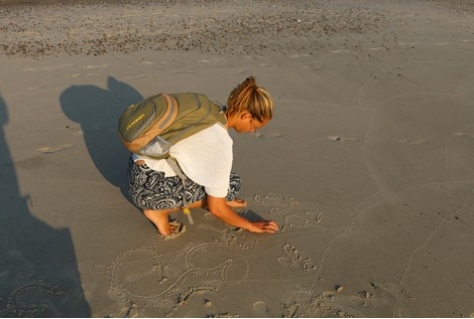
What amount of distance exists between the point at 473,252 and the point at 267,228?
1375 millimetres

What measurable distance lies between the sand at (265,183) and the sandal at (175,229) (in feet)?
0.14

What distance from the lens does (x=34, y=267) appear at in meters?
2.59

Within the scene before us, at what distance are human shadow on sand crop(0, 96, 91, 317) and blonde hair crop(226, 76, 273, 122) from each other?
4.68 ft

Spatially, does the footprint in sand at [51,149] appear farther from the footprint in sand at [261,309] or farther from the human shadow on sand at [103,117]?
the footprint in sand at [261,309]

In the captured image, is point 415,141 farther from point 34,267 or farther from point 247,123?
point 34,267

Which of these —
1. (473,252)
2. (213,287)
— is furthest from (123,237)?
(473,252)

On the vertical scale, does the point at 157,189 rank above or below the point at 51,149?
above

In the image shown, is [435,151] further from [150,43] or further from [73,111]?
[150,43]

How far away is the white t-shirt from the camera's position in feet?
7.63

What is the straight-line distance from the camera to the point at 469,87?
510cm

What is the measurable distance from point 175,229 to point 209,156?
2.64 feet

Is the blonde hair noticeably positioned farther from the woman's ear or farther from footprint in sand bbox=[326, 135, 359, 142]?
footprint in sand bbox=[326, 135, 359, 142]

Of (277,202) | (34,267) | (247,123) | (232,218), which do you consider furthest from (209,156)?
(34,267)

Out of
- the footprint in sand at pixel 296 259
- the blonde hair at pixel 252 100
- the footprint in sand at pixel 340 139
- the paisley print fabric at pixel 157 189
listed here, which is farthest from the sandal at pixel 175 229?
the footprint in sand at pixel 340 139
